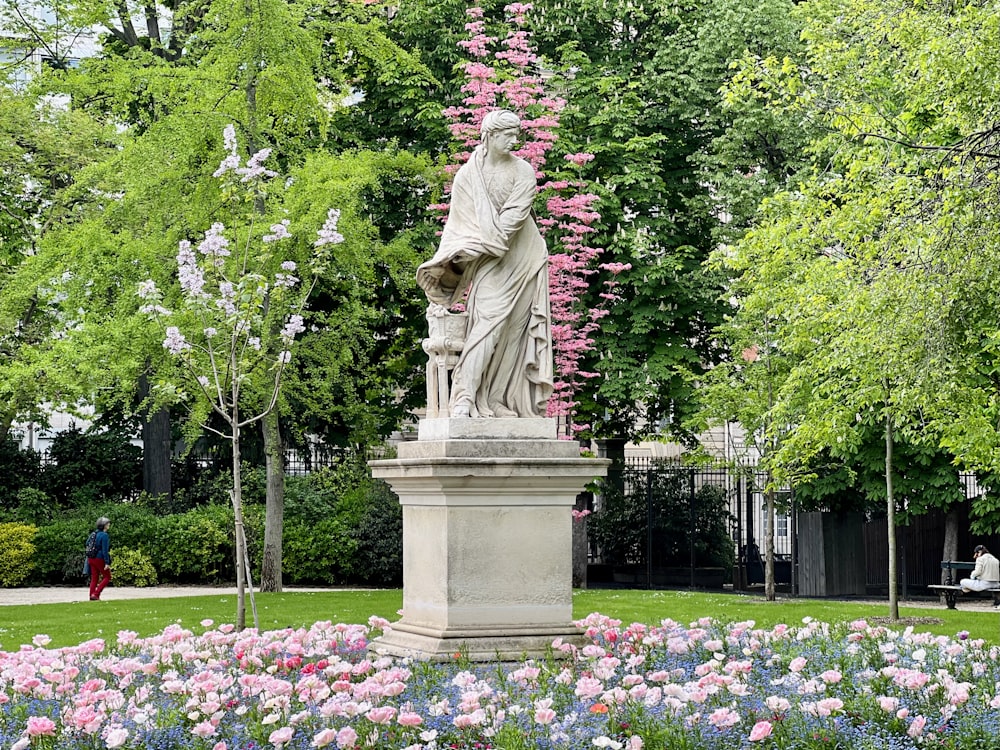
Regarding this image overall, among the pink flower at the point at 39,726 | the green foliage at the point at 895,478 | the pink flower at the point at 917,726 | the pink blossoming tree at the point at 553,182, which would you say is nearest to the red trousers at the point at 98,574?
the pink blossoming tree at the point at 553,182

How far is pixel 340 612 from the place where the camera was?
18.1 meters

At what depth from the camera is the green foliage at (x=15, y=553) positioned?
82.5ft

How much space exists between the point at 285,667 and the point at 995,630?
432 inches

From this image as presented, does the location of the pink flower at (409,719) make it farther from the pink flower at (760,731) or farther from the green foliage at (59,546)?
the green foliage at (59,546)

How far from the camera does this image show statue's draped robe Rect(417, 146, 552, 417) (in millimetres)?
9195

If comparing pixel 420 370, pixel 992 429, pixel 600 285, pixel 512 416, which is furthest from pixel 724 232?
pixel 512 416

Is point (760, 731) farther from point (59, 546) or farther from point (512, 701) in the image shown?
point (59, 546)

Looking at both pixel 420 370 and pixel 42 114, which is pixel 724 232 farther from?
pixel 42 114

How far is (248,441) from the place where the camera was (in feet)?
95.5

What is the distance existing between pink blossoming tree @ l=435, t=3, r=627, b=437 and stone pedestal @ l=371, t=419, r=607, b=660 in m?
13.5

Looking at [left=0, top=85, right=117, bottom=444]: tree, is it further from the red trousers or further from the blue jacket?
the red trousers

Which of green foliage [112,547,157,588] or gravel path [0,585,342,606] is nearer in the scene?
gravel path [0,585,342,606]

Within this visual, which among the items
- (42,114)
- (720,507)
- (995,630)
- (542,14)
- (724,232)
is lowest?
(995,630)

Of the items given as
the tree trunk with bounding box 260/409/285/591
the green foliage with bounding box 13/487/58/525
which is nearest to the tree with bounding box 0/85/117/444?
the green foliage with bounding box 13/487/58/525
